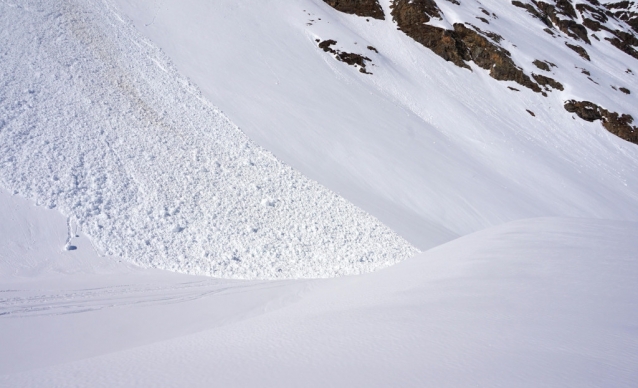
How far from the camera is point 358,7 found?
34.6m

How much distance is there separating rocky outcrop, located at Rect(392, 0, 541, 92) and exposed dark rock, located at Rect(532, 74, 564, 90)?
2.85ft

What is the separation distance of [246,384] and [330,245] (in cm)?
950

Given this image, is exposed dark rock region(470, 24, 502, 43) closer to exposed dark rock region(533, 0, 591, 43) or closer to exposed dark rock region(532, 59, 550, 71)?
exposed dark rock region(532, 59, 550, 71)

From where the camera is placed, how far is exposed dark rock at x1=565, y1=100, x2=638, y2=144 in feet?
104

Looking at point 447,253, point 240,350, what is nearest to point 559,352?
point 240,350

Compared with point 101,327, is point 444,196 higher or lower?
higher

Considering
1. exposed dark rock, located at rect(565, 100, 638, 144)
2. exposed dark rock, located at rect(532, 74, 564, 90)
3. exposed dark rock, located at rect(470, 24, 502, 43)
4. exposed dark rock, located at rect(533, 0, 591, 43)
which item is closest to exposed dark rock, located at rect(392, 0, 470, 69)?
exposed dark rock, located at rect(470, 24, 502, 43)

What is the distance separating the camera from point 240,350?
3.70 meters

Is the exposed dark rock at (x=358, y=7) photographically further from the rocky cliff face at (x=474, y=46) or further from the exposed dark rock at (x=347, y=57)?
the exposed dark rock at (x=347, y=57)

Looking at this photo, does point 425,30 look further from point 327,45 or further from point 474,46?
point 327,45

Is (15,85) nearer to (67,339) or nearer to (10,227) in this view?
(10,227)

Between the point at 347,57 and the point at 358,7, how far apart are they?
10458mm

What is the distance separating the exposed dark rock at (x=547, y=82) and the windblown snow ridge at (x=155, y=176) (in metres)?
28.1

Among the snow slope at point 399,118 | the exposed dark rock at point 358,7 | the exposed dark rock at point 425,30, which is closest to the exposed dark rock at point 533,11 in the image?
the snow slope at point 399,118
